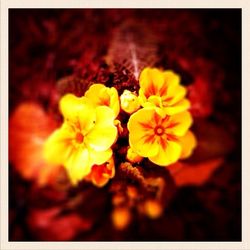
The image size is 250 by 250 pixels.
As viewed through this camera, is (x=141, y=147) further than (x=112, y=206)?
No

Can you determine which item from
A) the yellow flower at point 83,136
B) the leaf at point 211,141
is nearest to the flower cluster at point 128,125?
the yellow flower at point 83,136

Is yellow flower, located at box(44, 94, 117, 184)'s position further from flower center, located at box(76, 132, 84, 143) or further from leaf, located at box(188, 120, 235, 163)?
leaf, located at box(188, 120, 235, 163)

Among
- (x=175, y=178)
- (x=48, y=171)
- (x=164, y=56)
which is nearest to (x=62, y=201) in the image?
(x=48, y=171)

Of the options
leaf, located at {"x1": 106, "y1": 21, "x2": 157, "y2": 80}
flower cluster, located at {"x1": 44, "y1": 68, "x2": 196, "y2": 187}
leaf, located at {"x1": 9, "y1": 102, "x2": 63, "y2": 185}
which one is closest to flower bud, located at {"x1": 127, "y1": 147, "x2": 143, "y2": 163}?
flower cluster, located at {"x1": 44, "y1": 68, "x2": 196, "y2": 187}

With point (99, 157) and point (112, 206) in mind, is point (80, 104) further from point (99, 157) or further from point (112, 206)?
point (112, 206)

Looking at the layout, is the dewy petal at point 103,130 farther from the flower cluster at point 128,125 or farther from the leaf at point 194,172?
the leaf at point 194,172

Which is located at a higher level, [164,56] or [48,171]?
[164,56]

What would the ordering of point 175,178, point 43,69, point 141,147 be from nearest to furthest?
point 141,147 < point 175,178 < point 43,69
